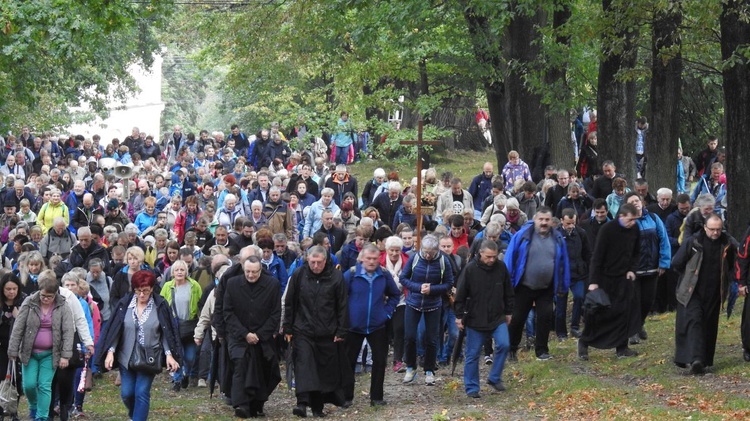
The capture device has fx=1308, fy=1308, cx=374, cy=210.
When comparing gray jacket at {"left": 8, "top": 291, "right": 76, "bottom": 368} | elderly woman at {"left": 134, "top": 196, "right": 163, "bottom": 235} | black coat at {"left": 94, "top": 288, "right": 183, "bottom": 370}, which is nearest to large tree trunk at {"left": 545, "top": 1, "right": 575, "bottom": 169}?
elderly woman at {"left": 134, "top": 196, "right": 163, "bottom": 235}

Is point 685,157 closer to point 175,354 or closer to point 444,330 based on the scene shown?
point 444,330

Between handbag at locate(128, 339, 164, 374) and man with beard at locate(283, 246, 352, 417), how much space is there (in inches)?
60.6

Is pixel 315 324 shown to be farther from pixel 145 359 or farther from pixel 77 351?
pixel 77 351

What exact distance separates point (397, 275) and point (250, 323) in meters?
2.75

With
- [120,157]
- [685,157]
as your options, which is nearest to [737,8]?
[685,157]

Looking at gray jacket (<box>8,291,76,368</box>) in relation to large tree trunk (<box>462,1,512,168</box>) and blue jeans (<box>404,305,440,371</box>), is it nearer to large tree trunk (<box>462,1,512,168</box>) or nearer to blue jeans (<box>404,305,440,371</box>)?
blue jeans (<box>404,305,440,371</box>)

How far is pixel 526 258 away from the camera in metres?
15.4

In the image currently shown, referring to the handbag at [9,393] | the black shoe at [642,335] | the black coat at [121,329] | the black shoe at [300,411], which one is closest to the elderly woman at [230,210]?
the black shoe at [642,335]

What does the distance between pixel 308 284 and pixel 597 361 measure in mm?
4035

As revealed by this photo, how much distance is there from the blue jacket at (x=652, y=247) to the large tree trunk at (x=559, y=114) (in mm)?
6873

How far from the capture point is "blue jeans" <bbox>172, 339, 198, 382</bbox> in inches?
645

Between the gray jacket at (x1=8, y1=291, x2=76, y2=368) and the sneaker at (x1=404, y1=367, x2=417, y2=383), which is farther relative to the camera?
the sneaker at (x1=404, y1=367, x2=417, y2=383)

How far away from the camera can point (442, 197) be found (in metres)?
21.8

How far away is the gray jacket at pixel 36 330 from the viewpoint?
1294 centimetres
